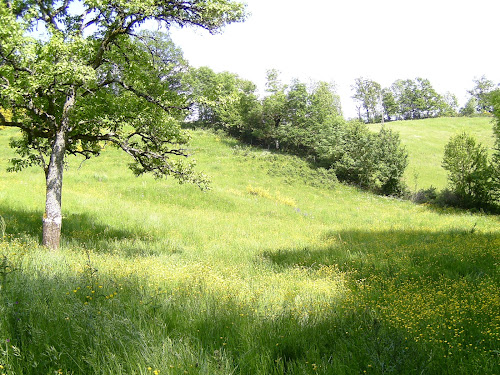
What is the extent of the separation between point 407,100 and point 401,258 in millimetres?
113825

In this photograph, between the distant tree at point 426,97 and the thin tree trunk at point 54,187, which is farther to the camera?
the distant tree at point 426,97

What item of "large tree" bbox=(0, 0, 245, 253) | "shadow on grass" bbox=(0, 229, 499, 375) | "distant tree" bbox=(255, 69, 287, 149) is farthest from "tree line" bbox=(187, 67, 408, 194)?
"shadow on grass" bbox=(0, 229, 499, 375)

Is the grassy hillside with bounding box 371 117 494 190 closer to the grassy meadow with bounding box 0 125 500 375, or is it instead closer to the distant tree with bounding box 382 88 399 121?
the distant tree with bounding box 382 88 399 121

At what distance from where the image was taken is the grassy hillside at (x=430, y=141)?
41.7 metres

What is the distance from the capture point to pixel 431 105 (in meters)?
104

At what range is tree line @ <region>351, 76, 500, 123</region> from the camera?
9912 cm

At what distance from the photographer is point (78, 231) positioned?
34.8 ft

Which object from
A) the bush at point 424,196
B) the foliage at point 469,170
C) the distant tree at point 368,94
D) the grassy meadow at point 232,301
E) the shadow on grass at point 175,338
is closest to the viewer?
the shadow on grass at point 175,338

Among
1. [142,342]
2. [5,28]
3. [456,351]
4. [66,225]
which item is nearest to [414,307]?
[456,351]

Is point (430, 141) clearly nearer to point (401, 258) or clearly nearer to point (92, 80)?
point (401, 258)

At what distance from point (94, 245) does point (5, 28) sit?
551cm

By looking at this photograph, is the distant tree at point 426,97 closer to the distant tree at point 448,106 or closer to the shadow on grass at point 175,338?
the distant tree at point 448,106

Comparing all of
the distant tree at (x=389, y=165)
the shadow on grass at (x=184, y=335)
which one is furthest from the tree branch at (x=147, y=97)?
the distant tree at (x=389, y=165)

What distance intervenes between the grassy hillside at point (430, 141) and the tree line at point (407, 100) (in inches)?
892
